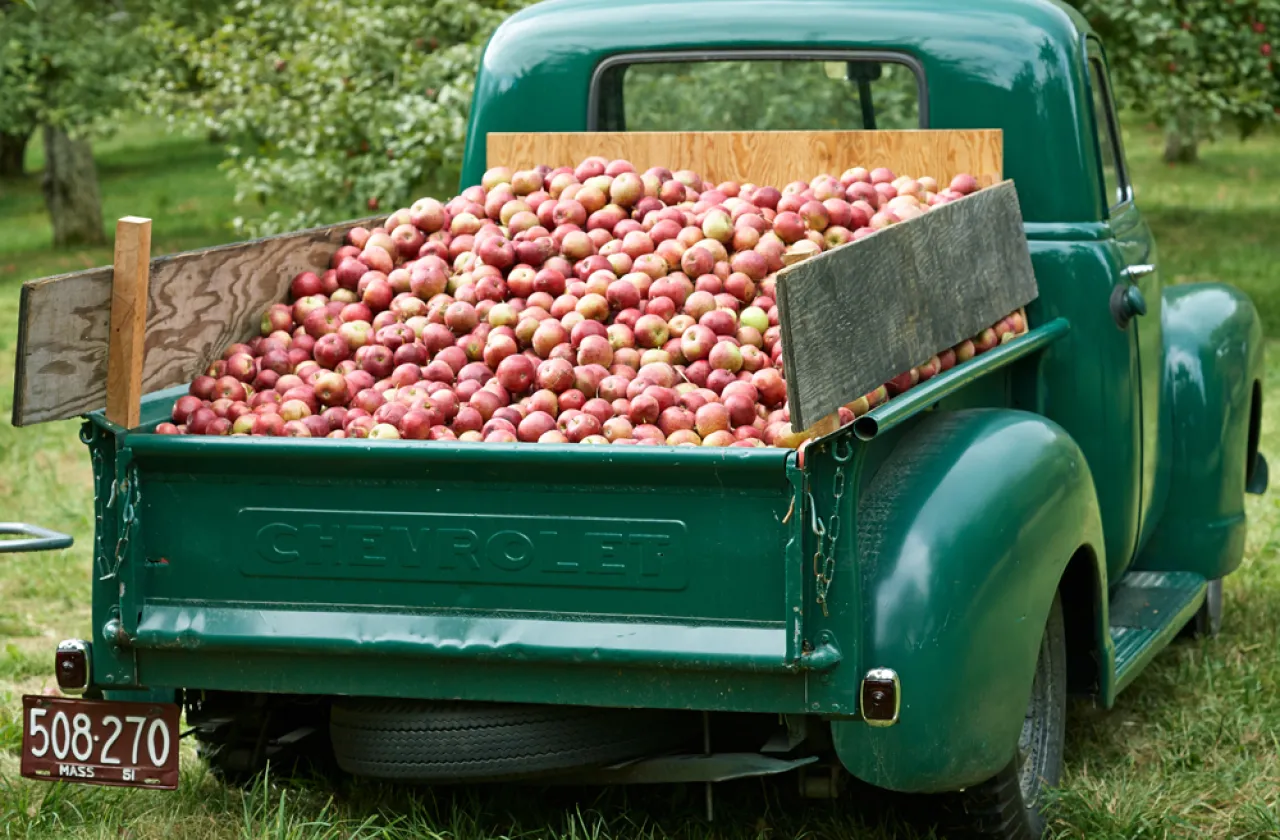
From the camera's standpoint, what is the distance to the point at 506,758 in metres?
3.34

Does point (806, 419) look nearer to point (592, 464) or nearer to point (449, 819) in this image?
point (592, 464)

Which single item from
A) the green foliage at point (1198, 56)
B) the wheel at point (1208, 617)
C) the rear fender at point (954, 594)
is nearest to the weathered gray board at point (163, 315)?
the rear fender at point (954, 594)

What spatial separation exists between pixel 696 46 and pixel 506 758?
2.34m

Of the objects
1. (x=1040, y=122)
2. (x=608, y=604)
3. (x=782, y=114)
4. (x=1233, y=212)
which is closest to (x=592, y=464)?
(x=608, y=604)

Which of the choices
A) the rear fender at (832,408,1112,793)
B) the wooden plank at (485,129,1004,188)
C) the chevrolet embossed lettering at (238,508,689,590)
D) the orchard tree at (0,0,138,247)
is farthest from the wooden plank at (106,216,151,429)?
the orchard tree at (0,0,138,247)

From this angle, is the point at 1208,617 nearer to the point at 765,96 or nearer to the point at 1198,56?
the point at 765,96

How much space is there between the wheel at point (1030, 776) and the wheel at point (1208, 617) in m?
1.75

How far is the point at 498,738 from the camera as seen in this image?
3.33m

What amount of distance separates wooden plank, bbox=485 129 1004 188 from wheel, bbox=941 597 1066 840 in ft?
4.66

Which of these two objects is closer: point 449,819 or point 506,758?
point 506,758

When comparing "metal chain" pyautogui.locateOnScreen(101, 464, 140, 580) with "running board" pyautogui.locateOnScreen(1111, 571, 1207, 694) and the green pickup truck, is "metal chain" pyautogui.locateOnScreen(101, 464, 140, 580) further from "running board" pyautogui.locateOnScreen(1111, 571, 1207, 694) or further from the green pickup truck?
"running board" pyautogui.locateOnScreen(1111, 571, 1207, 694)

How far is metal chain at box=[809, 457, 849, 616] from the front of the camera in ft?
9.79

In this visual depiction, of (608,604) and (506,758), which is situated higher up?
(608,604)

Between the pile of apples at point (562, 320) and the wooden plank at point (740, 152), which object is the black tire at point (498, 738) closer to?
the pile of apples at point (562, 320)
